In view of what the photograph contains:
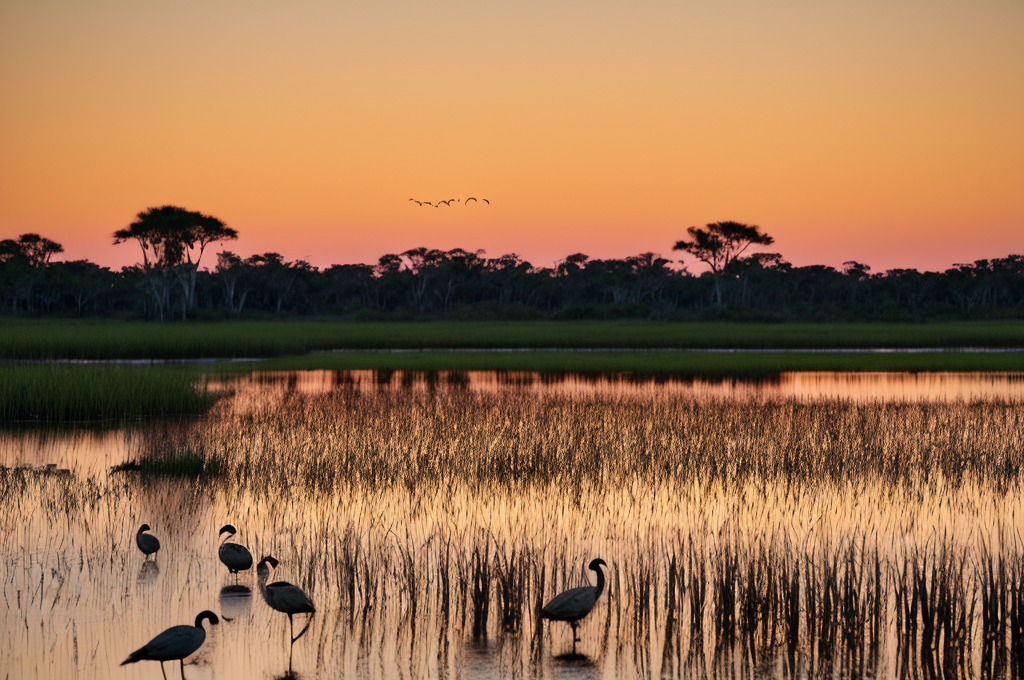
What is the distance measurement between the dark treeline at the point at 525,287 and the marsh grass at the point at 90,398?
2942 inches

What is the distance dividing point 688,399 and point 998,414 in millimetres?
8962

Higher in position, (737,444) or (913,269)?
(913,269)

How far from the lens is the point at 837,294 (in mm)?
158875

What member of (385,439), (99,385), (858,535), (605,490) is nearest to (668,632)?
(858,535)

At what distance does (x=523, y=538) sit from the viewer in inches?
460

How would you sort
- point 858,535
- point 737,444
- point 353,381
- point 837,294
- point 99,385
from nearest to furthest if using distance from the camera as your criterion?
point 858,535, point 737,444, point 99,385, point 353,381, point 837,294

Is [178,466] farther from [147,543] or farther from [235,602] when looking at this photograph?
[235,602]

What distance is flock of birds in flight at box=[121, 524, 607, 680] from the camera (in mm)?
7477

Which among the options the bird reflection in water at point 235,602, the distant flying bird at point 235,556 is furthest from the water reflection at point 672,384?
the bird reflection in water at point 235,602

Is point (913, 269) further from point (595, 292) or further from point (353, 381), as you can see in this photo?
point (353, 381)

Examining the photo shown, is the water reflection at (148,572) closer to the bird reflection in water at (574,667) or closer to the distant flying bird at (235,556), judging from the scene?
the distant flying bird at (235,556)

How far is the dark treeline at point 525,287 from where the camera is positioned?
4434 inches

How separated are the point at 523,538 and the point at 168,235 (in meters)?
93.4

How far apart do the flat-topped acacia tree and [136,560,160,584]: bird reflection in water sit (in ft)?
286
